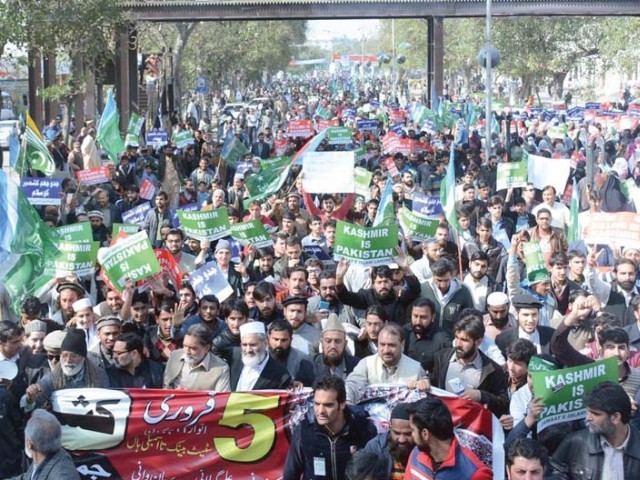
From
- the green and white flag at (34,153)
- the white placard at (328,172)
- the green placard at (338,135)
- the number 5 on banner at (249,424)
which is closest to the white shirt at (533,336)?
the number 5 on banner at (249,424)

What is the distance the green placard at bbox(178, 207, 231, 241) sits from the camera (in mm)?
12594

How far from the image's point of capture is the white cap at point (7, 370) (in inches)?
287

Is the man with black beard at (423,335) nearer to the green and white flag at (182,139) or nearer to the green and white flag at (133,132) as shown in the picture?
the green and white flag at (182,139)

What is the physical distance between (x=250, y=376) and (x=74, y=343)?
109 cm

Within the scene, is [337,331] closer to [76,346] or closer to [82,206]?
[76,346]

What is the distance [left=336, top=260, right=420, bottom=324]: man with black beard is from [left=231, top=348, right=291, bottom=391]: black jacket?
1.92 metres

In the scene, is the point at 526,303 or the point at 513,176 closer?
the point at 526,303

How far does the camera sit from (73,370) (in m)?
7.66

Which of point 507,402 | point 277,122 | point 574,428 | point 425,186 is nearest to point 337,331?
point 507,402

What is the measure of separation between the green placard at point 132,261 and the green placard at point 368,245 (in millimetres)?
1579

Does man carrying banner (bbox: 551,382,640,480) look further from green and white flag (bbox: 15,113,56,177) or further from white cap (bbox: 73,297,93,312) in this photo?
green and white flag (bbox: 15,113,56,177)

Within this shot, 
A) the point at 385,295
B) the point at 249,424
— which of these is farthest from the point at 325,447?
the point at 385,295

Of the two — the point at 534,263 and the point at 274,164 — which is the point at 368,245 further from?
the point at 274,164

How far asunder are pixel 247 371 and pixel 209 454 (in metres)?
0.78
